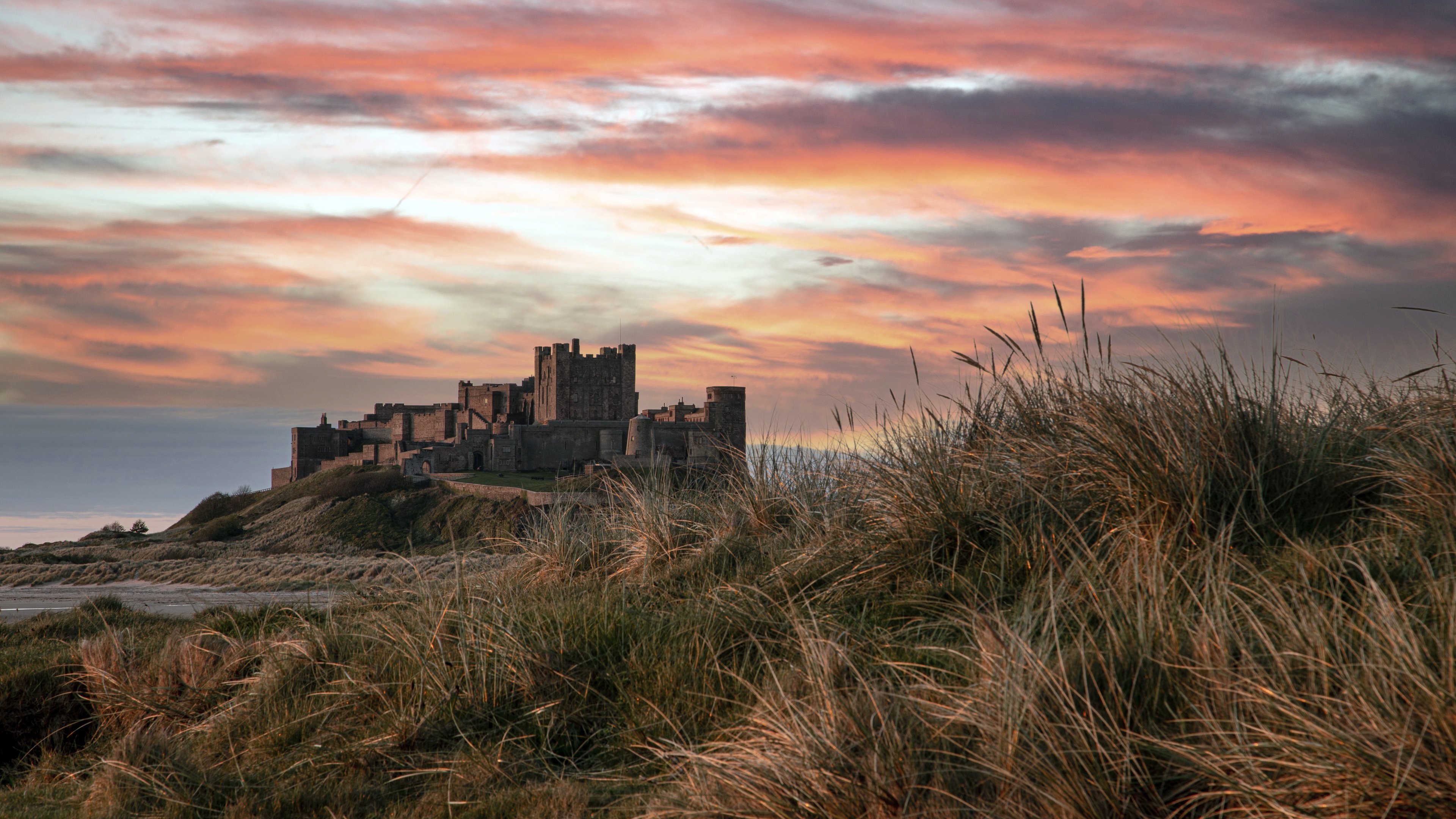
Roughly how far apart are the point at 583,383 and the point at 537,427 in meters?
8.72

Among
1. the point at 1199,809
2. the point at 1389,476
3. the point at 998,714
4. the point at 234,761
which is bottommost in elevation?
the point at 234,761

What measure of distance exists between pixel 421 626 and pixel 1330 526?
502cm

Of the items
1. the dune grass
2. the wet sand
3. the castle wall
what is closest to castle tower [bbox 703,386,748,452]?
the castle wall

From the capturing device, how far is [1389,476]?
4500 millimetres

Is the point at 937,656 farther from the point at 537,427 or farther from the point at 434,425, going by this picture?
the point at 434,425

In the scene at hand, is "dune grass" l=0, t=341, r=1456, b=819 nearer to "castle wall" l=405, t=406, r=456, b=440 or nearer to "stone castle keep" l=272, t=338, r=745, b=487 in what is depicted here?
"stone castle keep" l=272, t=338, r=745, b=487

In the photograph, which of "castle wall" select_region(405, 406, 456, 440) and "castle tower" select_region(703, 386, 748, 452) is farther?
"castle wall" select_region(405, 406, 456, 440)

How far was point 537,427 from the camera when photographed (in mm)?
56875

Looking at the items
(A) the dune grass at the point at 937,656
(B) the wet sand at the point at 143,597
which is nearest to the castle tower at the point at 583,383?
(B) the wet sand at the point at 143,597

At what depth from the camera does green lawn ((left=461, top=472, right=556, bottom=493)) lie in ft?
140

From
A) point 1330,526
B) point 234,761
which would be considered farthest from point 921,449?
point 234,761

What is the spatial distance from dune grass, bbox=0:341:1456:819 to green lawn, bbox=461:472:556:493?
34.1m

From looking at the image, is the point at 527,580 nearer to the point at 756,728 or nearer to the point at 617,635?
the point at 617,635

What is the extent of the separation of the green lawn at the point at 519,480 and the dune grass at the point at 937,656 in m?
34.1
